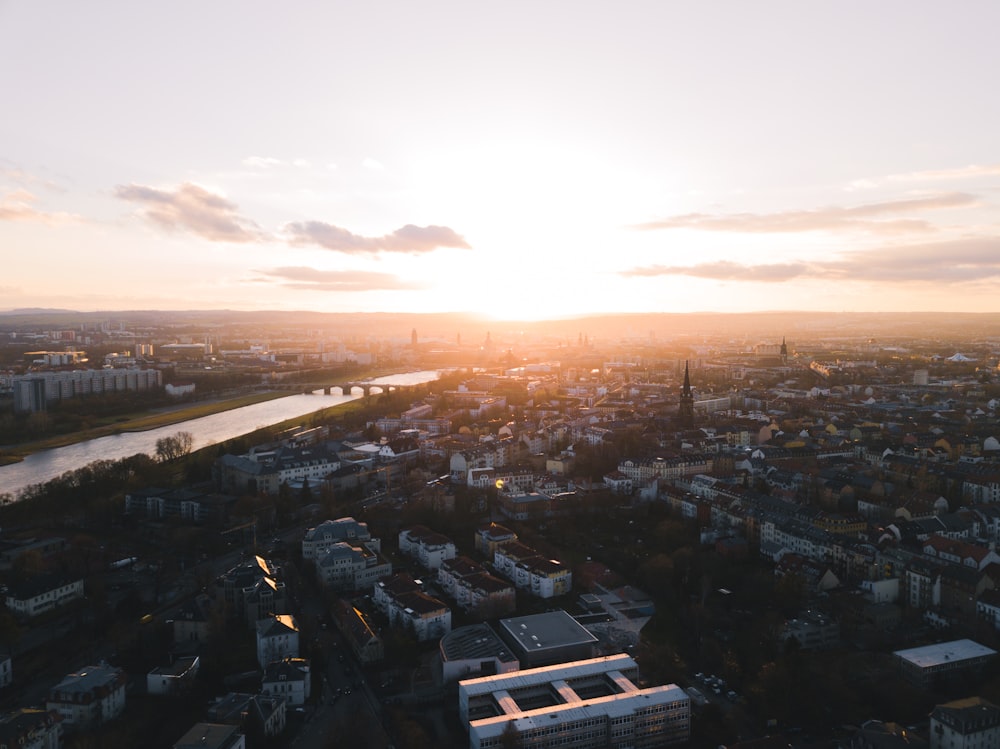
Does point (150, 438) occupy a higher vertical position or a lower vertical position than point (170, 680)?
lower

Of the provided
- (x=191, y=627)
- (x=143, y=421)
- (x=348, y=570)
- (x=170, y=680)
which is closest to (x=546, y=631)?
(x=348, y=570)

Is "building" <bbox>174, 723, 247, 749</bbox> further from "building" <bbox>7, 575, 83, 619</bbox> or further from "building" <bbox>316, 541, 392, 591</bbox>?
"building" <bbox>7, 575, 83, 619</bbox>

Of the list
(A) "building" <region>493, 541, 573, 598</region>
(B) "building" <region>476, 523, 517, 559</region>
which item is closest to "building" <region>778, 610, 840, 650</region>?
(A) "building" <region>493, 541, 573, 598</region>

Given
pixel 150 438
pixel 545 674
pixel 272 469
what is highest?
pixel 272 469

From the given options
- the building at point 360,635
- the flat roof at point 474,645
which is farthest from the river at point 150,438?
the flat roof at point 474,645

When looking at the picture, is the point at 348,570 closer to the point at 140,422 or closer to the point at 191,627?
the point at 191,627

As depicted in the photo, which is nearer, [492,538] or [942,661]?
[942,661]

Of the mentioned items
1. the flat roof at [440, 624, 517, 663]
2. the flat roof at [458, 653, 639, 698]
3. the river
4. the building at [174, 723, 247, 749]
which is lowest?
the river
